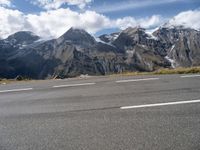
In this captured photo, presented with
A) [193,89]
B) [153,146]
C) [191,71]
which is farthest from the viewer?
[191,71]

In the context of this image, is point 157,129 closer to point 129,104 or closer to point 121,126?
point 121,126

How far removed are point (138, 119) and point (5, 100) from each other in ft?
20.1

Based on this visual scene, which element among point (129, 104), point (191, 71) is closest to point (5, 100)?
point (129, 104)

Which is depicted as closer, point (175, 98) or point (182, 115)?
point (182, 115)

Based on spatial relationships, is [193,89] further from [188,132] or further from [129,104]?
[188,132]

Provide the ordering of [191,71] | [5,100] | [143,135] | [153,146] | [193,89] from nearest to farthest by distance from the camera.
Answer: [153,146], [143,135], [193,89], [5,100], [191,71]

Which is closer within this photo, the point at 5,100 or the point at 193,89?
the point at 193,89

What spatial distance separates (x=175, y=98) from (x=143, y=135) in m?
3.43

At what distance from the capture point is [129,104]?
9.34 m

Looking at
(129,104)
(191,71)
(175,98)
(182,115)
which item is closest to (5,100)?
(129,104)

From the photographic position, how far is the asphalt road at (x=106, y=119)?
20.9ft

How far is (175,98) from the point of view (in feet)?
31.9

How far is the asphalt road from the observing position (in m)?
6.37

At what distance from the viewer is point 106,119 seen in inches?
312
